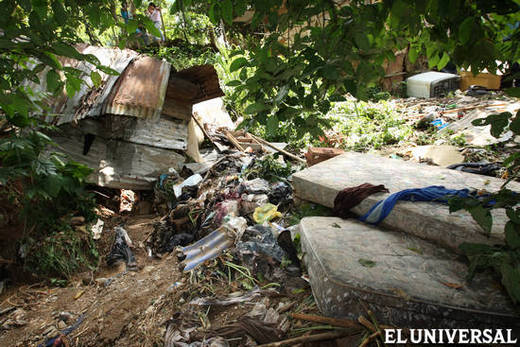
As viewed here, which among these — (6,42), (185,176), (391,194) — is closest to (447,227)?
(391,194)

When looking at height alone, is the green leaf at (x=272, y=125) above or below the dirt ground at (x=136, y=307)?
above

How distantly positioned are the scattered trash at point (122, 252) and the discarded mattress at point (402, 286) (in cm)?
263

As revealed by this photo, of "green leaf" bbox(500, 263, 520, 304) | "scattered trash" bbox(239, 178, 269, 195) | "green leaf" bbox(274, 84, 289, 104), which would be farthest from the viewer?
"scattered trash" bbox(239, 178, 269, 195)

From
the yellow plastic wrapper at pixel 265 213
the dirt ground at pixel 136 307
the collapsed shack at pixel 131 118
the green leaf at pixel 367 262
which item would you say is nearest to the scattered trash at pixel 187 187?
the collapsed shack at pixel 131 118

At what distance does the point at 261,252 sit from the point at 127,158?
125 inches

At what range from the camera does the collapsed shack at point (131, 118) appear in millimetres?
4473

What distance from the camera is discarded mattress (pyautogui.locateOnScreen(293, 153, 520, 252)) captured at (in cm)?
220

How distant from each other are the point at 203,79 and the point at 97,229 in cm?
280

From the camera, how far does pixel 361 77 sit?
141cm

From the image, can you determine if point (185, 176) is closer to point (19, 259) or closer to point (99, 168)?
point (99, 168)

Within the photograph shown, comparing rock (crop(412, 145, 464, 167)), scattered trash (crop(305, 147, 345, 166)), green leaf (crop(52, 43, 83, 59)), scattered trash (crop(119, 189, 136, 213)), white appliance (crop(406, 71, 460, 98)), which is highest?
green leaf (crop(52, 43, 83, 59))

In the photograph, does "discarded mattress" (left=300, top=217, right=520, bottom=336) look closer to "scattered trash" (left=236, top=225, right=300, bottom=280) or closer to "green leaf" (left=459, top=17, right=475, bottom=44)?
"scattered trash" (left=236, top=225, right=300, bottom=280)

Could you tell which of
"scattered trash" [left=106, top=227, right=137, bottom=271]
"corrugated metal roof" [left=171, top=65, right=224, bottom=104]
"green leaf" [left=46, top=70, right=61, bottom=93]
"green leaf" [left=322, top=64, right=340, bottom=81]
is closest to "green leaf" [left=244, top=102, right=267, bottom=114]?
"green leaf" [left=322, top=64, right=340, bottom=81]

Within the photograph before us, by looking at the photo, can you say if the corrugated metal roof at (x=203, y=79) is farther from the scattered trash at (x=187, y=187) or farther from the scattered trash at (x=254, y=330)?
the scattered trash at (x=254, y=330)
